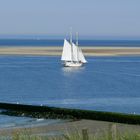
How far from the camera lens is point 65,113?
24812 millimetres

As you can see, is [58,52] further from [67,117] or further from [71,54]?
[67,117]

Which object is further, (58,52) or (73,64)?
(58,52)

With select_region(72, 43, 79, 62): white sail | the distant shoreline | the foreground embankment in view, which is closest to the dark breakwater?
the foreground embankment

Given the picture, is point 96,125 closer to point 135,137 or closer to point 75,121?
point 75,121

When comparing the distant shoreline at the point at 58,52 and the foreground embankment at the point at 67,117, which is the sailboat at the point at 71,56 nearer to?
the distant shoreline at the point at 58,52

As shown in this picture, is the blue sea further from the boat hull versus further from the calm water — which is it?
the boat hull

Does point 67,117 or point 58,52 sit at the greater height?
point 67,117

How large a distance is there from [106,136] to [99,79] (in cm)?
4990

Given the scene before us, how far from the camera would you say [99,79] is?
5825cm

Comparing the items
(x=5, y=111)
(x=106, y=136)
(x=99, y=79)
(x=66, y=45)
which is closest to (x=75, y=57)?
(x=66, y=45)

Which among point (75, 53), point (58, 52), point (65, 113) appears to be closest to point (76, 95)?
point (65, 113)

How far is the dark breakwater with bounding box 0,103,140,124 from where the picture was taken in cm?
2186

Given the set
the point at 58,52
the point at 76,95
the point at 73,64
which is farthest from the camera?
the point at 58,52

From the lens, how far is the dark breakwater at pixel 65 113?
861 inches
